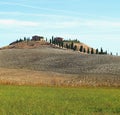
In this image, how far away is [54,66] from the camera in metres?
105

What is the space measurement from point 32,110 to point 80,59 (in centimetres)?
8866

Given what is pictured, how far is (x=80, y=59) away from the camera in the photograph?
112 metres

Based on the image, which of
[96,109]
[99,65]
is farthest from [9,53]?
[96,109]

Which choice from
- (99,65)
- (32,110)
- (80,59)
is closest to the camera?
(32,110)

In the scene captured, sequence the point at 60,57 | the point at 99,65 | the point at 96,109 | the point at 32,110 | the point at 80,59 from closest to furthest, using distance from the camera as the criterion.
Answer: the point at 32,110, the point at 96,109, the point at 99,65, the point at 80,59, the point at 60,57

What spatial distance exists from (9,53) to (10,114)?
371ft

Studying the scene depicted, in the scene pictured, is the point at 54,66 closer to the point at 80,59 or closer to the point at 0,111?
the point at 80,59

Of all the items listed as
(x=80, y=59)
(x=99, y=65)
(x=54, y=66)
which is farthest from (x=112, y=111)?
(x=80, y=59)

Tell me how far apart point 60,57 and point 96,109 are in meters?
94.2

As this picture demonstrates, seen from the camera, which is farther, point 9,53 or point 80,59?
point 9,53

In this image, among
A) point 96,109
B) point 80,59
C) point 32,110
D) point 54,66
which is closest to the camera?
point 32,110

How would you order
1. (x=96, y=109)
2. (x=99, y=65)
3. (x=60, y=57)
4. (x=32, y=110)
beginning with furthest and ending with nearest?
1. (x=60, y=57)
2. (x=99, y=65)
3. (x=96, y=109)
4. (x=32, y=110)

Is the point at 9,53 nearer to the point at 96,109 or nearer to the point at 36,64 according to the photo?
the point at 36,64

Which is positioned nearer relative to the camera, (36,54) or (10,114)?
(10,114)
